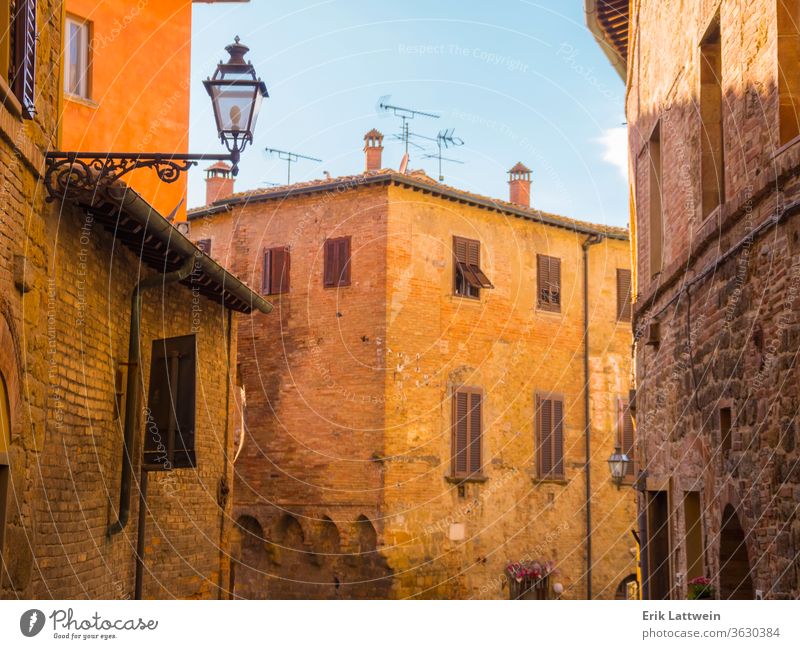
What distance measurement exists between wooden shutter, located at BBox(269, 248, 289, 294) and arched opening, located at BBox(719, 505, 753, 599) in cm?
1450

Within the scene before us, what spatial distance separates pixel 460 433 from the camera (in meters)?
22.0

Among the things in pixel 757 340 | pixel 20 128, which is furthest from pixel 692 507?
pixel 20 128

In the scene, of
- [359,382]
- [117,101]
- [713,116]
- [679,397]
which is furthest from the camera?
[359,382]

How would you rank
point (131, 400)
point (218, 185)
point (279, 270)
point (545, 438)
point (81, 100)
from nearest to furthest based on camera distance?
point (131, 400) < point (81, 100) < point (279, 270) < point (545, 438) < point (218, 185)

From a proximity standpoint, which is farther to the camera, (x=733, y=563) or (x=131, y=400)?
(x=131, y=400)

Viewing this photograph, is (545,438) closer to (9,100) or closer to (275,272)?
(275,272)

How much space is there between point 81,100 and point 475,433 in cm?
1244

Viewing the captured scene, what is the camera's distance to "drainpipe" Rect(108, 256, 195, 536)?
411 inches

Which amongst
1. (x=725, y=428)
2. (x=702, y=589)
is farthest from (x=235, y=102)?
(x=702, y=589)

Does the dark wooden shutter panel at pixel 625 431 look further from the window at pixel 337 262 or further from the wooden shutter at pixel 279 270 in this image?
the wooden shutter at pixel 279 270

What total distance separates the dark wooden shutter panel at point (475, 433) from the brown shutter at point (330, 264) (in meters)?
3.47

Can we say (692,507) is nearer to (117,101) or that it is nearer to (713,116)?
(713,116)

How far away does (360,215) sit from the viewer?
2208 centimetres
